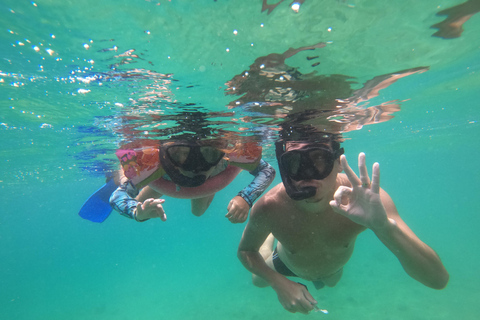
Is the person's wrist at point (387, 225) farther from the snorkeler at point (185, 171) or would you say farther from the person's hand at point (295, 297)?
the snorkeler at point (185, 171)

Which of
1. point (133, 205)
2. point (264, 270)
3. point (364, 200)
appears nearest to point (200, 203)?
point (133, 205)

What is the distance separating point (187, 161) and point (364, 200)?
12.1ft

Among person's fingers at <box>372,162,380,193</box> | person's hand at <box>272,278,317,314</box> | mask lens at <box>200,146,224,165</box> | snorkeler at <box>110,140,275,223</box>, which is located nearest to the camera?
person's fingers at <box>372,162,380,193</box>

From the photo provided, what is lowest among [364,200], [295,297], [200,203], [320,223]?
[200,203]

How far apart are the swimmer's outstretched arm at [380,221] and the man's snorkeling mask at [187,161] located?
3.25m

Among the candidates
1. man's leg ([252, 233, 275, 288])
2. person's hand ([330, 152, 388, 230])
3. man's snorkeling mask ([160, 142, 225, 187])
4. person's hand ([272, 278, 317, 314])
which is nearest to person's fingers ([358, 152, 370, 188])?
person's hand ([330, 152, 388, 230])

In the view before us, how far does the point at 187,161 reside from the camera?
569 cm

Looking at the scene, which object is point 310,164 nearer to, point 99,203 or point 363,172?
point 363,172

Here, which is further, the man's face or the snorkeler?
the snorkeler

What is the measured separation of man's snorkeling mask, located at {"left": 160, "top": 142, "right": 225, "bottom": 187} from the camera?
18.7 feet

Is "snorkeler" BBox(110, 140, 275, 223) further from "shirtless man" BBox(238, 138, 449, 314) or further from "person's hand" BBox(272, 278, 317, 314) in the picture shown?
"person's hand" BBox(272, 278, 317, 314)

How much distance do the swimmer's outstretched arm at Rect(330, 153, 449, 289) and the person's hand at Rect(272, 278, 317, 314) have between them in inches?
55.4

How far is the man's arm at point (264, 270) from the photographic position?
388 centimetres

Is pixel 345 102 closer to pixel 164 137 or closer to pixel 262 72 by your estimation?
pixel 262 72
